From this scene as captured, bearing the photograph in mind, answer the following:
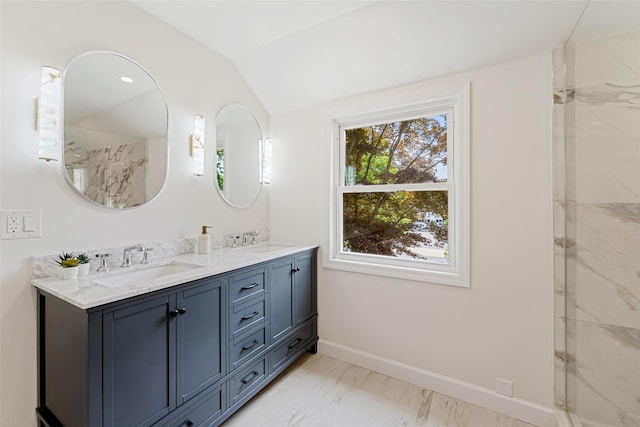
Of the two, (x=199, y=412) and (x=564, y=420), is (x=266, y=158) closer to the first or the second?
(x=199, y=412)

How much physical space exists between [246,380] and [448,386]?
135 centimetres

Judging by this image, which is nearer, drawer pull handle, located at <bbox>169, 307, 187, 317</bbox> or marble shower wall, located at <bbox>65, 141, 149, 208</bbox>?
drawer pull handle, located at <bbox>169, 307, 187, 317</bbox>

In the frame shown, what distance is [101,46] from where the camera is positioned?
5.26ft

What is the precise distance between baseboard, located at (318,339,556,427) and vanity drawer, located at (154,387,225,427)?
1.07 m

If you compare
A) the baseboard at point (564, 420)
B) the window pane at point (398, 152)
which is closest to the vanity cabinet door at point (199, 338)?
the window pane at point (398, 152)

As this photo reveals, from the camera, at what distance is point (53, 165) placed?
1.43 metres

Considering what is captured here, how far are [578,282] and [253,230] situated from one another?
2.30 metres

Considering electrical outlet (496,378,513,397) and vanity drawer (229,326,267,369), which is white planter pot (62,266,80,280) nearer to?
vanity drawer (229,326,267,369)

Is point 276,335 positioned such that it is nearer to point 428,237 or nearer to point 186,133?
point 428,237

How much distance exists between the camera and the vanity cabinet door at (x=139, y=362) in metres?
1.14

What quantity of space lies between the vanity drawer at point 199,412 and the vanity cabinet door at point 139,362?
0.17 ft

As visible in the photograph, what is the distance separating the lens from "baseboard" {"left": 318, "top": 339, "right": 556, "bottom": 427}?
1683mm

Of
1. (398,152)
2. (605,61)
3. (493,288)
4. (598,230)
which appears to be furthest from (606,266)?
(398,152)

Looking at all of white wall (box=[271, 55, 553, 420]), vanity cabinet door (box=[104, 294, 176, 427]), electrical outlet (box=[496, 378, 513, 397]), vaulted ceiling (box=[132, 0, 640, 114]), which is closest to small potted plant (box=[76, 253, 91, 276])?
vanity cabinet door (box=[104, 294, 176, 427])
